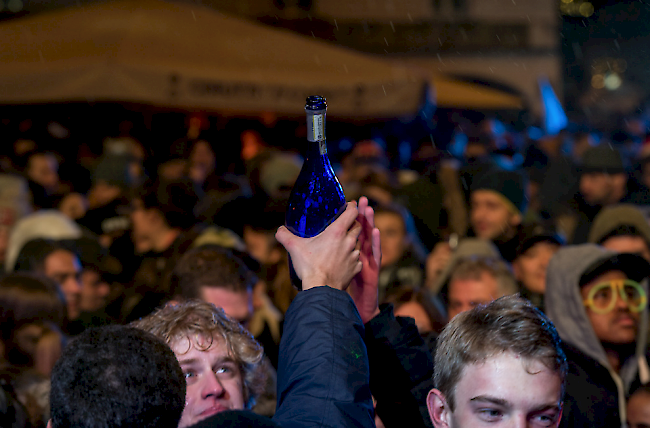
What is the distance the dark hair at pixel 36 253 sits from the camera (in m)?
4.62

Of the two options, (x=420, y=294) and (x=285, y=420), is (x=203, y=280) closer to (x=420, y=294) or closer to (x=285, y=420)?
(x=420, y=294)

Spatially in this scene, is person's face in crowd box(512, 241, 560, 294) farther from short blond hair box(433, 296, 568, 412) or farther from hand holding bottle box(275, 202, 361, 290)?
hand holding bottle box(275, 202, 361, 290)

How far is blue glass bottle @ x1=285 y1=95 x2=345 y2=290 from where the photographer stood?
1.77m

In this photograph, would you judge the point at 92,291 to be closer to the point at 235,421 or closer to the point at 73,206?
the point at 73,206

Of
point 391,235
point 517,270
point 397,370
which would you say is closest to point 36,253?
point 391,235

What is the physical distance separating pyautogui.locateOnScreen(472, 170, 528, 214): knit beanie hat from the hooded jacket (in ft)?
6.28

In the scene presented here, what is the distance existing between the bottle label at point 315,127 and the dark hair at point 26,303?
2.21m

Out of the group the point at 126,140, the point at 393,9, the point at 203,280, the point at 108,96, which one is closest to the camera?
the point at 203,280

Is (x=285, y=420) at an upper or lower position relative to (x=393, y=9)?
lower

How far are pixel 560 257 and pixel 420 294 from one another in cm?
78

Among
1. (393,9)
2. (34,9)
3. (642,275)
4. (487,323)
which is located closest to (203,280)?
(487,323)

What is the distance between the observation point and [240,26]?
364 inches

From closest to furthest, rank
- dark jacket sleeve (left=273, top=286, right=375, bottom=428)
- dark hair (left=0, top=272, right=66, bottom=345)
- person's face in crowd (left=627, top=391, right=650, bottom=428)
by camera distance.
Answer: dark jacket sleeve (left=273, top=286, right=375, bottom=428)
person's face in crowd (left=627, top=391, right=650, bottom=428)
dark hair (left=0, top=272, right=66, bottom=345)

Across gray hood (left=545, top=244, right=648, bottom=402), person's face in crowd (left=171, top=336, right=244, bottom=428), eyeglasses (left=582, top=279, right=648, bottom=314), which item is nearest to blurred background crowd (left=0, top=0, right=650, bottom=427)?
gray hood (left=545, top=244, right=648, bottom=402)
